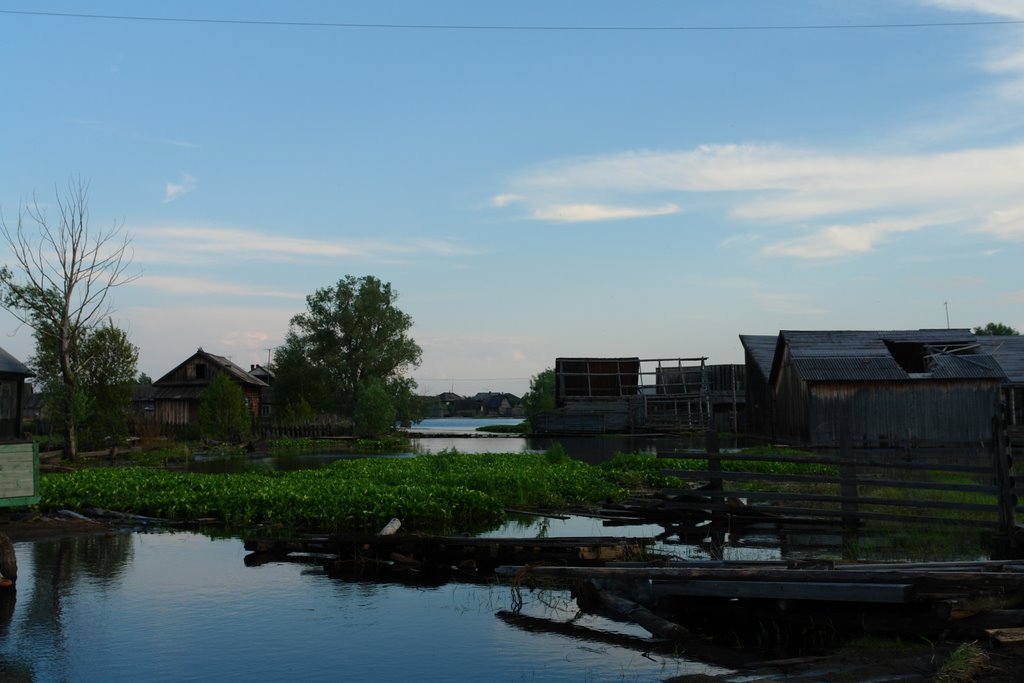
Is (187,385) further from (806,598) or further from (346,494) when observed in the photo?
(806,598)

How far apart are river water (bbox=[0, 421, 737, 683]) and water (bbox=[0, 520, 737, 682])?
0.9 inches

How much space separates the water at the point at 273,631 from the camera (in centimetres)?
961

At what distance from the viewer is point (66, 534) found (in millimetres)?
19062

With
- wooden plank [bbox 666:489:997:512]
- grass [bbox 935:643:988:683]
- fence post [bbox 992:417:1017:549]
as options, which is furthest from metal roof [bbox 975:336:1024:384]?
grass [bbox 935:643:988:683]

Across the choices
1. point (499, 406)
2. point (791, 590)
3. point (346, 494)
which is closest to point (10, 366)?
point (346, 494)

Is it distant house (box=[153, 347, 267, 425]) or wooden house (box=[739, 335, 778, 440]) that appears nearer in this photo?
wooden house (box=[739, 335, 778, 440])

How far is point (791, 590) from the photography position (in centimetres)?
966

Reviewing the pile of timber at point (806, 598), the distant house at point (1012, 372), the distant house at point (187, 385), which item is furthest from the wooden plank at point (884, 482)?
the distant house at point (187, 385)

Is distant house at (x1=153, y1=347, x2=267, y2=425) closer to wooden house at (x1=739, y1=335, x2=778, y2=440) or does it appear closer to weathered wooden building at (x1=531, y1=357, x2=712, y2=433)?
weathered wooden building at (x1=531, y1=357, x2=712, y2=433)

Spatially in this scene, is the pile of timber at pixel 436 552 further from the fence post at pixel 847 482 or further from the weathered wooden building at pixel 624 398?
the weathered wooden building at pixel 624 398

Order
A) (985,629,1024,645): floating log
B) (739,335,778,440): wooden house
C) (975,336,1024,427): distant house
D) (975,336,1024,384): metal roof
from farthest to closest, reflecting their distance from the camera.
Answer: (739,335,778,440): wooden house, (975,336,1024,384): metal roof, (975,336,1024,427): distant house, (985,629,1024,645): floating log

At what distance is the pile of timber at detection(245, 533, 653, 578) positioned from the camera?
13.9 metres

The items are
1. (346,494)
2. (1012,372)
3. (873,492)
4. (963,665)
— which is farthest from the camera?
(1012,372)

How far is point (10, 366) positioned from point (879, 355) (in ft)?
134
